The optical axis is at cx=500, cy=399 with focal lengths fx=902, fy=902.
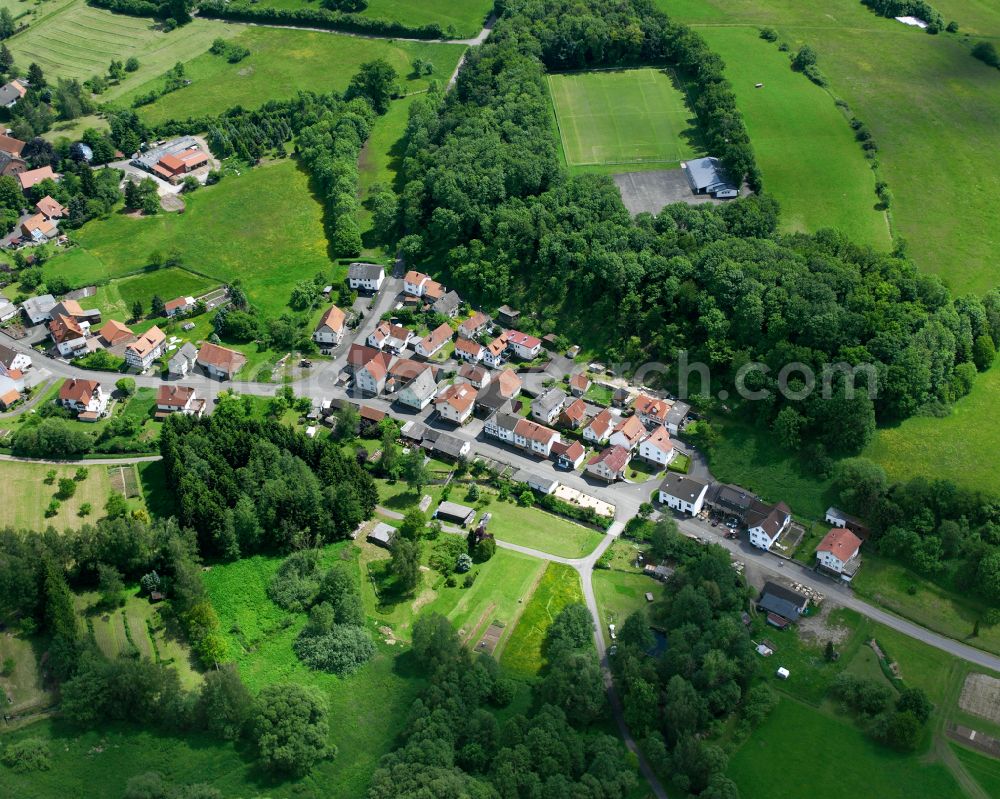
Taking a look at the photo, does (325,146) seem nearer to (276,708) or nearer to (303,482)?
(303,482)

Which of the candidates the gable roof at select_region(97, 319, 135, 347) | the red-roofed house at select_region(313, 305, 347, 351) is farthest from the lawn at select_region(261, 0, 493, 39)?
the gable roof at select_region(97, 319, 135, 347)

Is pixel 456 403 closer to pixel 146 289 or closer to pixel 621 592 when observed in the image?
pixel 621 592

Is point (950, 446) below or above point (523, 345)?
above

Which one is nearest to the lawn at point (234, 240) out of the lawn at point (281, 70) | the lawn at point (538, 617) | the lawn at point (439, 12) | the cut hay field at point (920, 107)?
the lawn at point (281, 70)

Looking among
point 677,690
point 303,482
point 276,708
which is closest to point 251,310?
point 303,482

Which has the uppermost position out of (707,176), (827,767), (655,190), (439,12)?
(439,12)

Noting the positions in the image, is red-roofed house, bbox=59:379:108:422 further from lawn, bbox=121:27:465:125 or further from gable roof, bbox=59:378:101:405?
lawn, bbox=121:27:465:125

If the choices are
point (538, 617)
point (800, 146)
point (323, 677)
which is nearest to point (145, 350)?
point (323, 677)
